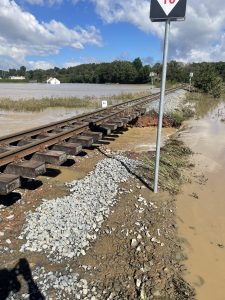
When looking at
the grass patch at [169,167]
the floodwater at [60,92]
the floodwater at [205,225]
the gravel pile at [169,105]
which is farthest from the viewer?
the floodwater at [60,92]

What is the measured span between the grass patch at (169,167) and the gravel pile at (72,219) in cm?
77

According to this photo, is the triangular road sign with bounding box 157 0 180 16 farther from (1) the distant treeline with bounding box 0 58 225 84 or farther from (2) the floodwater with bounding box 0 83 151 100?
(1) the distant treeline with bounding box 0 58 225 84

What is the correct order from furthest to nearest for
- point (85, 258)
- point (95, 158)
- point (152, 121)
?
1. point (152, 121)
2. point (95, 158)
3. point (85, 258)

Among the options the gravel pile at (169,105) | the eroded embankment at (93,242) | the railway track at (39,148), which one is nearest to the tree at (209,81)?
→ the gravel pile at (169,105)

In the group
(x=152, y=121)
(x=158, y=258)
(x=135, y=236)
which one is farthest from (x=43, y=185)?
(x=152, y=121)

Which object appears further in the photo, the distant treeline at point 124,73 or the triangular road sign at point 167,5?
the distant treeline at point 124,73

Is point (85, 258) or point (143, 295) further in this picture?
point (85, 258)

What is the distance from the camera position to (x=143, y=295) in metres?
3.54

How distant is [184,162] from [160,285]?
5698mm

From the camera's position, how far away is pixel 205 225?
548 centimetres

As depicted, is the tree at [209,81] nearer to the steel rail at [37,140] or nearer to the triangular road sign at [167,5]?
the steel rail at [37,140]

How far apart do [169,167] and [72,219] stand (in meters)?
3.83

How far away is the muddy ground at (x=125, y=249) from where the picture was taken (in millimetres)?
3676

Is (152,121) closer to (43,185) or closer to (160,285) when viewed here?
(43,185)
